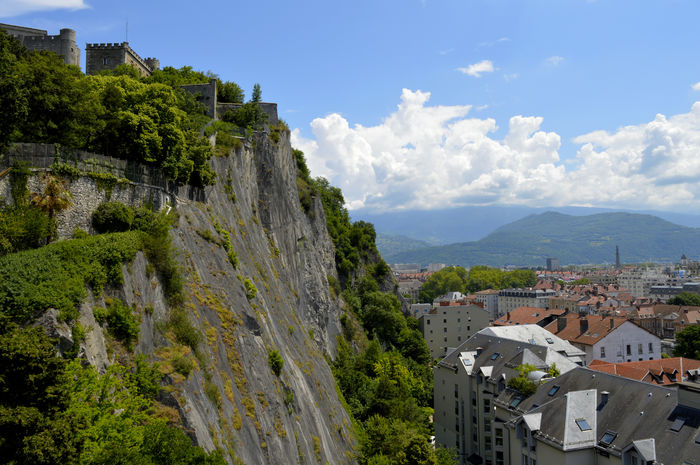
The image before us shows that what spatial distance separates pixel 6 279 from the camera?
47.3 feet

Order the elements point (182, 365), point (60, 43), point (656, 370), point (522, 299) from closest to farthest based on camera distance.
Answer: point (182, 365) → point (656, 370) → point (60, 43) → point (522, 299)

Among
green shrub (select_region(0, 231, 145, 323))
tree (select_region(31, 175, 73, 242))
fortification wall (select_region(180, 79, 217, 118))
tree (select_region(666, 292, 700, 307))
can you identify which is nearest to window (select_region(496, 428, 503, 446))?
green shrub (select_region(0, 231, 145, 323))

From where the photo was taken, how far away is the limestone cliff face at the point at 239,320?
18.7 meters

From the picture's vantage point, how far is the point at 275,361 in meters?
27.4

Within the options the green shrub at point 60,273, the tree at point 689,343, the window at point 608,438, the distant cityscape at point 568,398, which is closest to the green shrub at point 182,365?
the green shrub at point 60,273

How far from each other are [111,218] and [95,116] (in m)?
6.63

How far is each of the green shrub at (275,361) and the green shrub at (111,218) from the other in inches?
432

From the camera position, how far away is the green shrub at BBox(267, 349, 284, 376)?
2723cm

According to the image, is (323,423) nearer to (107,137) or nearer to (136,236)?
(136,236)

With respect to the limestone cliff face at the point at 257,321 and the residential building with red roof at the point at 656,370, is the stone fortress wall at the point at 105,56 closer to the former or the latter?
the limestone cliff face at the point at 257,321

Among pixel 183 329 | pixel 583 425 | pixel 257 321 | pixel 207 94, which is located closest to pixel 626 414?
pixel 583 425

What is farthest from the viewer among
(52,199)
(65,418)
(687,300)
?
(687,300)

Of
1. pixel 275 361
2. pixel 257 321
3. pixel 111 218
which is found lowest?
pixel 275 361

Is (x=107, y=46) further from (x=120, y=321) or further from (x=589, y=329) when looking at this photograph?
(x=589, y=329)
